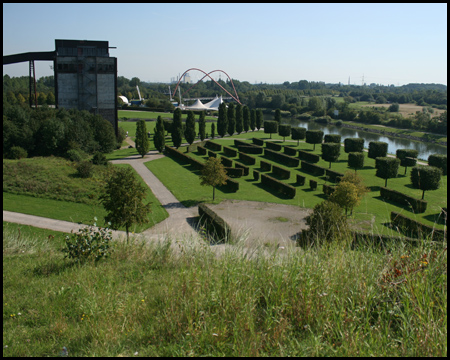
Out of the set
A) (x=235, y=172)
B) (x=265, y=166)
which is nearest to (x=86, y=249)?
(x=235, y=172)

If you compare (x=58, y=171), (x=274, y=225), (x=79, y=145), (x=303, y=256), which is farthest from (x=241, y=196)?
(x=303, y=256)

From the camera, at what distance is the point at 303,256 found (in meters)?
5.64

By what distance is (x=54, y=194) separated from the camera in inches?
941

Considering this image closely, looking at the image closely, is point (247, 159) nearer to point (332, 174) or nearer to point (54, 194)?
point (332, 174)

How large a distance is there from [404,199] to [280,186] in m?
7.95

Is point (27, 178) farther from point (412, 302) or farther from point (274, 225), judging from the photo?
point (412, 302)

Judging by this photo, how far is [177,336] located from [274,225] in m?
15.9

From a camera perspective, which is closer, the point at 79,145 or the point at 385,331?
the point at 385,331

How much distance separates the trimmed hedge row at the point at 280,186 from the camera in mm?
26188

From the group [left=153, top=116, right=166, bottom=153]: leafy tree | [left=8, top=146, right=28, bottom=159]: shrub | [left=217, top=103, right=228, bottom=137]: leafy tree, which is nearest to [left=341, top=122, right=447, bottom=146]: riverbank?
[left=217, top=103, right=228, bottom=137]: leafy tree

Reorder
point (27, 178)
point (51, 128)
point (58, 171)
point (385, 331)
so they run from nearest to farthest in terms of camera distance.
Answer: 1. point (385, 331)
2. point (27, 178)
3. point (58, 171)
4. point (51, 128)

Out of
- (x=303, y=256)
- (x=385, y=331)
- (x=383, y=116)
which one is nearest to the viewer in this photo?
(x=385, y=331)

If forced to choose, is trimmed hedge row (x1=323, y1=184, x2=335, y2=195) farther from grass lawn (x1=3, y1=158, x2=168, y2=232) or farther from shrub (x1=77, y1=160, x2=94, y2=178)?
shrub (x1=77, y1=160, x2=94, y2=178)

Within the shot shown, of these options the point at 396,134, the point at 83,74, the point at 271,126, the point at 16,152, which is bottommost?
the point at 16,152
